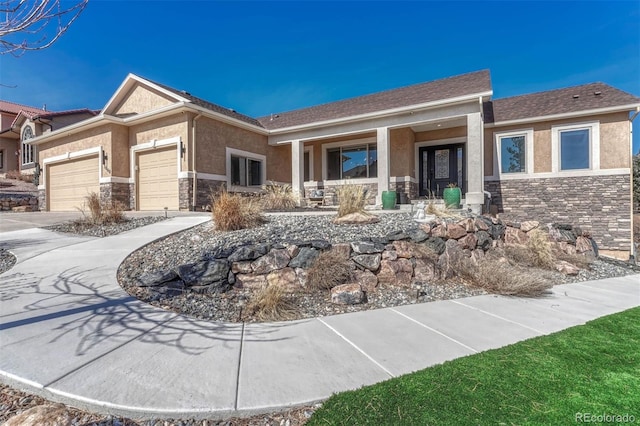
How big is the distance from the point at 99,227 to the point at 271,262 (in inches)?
223

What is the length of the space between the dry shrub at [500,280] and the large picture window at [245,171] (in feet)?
33.2

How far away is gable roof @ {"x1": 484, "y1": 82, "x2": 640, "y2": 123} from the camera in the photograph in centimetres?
1095

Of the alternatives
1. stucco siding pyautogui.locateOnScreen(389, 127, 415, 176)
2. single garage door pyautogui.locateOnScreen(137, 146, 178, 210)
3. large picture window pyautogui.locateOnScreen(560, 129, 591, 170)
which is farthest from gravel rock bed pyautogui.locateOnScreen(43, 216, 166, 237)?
large picture window pyautogui.locateOnScreen(560, 129, 591, 170)

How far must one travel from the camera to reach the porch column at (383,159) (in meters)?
11.6

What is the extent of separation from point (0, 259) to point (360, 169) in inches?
475

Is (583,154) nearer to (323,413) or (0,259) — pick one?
(323,413)

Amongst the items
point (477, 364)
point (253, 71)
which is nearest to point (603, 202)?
point (477, 364)

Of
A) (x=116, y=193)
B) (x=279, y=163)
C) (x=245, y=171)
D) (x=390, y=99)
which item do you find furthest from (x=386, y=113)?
(x=116, y=193)

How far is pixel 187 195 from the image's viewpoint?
11.1m

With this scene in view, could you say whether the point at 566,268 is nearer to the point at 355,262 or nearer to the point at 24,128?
the point at 355,262

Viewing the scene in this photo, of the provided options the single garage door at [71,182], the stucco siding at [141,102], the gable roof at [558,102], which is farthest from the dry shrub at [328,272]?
the single garage door at [71,182]

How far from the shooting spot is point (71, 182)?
1432 cm

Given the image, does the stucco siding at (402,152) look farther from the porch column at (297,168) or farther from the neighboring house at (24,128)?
the neighboring house at (24,128)

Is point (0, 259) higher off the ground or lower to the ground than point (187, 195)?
lower
